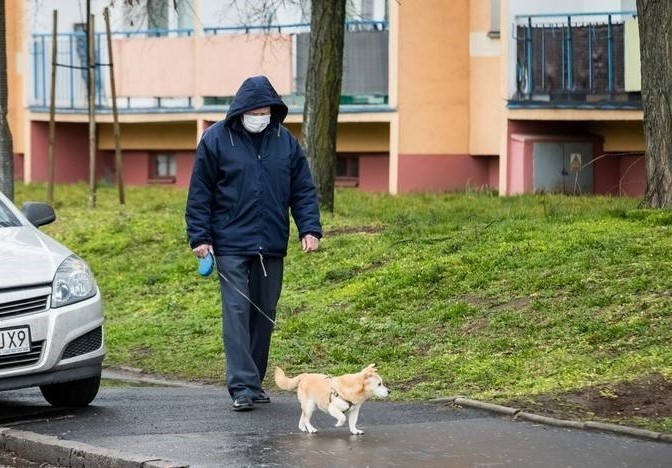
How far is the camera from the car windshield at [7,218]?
1105cm

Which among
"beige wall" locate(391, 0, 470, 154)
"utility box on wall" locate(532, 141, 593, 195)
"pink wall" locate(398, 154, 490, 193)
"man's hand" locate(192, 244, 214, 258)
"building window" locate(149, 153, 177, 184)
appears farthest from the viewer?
"building window" locate(149, 153, 177, 184)

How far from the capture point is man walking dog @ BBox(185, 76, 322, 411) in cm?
1002

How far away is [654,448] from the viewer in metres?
8.47

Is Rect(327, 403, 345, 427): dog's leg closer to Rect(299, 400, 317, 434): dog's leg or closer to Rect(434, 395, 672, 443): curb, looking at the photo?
Rect(299, 400, 317, 434): dog's leg

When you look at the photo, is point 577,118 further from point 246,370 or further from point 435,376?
point 246,370

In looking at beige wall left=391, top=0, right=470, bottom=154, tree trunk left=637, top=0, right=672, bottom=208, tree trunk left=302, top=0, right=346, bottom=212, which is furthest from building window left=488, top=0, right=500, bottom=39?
tree trunk left=637, top=0, right=672, bottom=208

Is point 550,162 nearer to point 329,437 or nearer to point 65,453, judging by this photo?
point 329,437

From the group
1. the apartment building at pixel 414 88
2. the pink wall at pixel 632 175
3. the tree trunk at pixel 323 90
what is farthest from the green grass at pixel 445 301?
the apartment building at pixel 414 88

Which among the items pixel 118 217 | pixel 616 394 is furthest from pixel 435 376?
pixel 118 217

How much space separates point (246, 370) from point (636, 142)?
1793cm

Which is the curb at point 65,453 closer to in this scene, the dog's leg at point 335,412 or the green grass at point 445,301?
the dog's leg at point 335,412

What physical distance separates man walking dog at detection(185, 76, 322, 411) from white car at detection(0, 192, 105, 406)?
2.77 feet

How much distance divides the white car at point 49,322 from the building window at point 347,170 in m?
20.2

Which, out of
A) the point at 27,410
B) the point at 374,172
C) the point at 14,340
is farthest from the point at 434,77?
the point at 14,340
